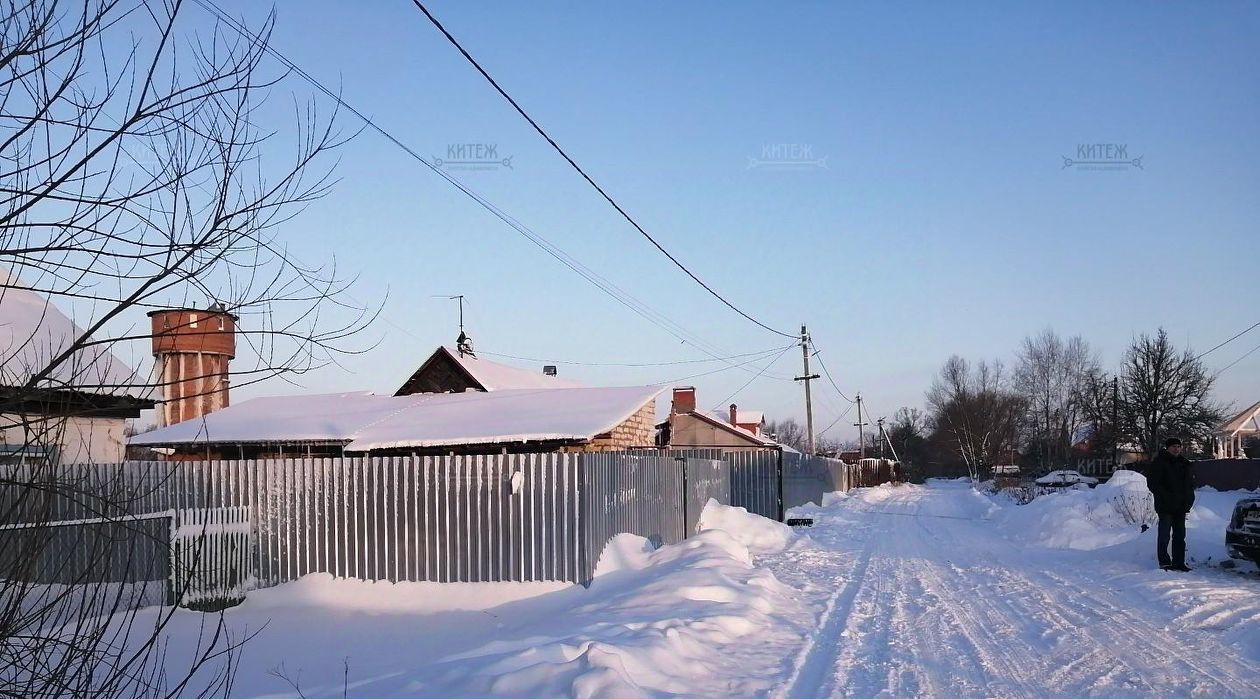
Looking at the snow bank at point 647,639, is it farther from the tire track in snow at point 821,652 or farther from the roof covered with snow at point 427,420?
the roof covered with snow at point 427,420

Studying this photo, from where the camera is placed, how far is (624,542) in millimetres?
13883

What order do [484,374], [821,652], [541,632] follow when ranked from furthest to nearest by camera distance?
[484,374], [541,632], [821,652]

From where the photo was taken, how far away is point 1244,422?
61.1m

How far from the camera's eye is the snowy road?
7312mm

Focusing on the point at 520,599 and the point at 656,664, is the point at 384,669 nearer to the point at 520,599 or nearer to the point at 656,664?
the point at 656,664

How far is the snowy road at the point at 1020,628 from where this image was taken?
7.31 m

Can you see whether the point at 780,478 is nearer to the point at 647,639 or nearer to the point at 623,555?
the point at 623,555

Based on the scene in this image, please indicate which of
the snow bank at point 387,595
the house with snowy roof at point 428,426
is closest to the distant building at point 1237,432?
the house with snowy roof at point 428,426

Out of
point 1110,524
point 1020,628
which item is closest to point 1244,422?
point 1110,524

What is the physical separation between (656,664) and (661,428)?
133 feet

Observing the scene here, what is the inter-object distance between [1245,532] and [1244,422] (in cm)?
5804

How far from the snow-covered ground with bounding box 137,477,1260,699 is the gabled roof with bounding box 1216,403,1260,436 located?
49.5m

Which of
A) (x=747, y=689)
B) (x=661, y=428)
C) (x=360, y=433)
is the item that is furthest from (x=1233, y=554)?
(x=661, y=428)

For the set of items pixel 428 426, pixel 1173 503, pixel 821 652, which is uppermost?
pixel 428 426
